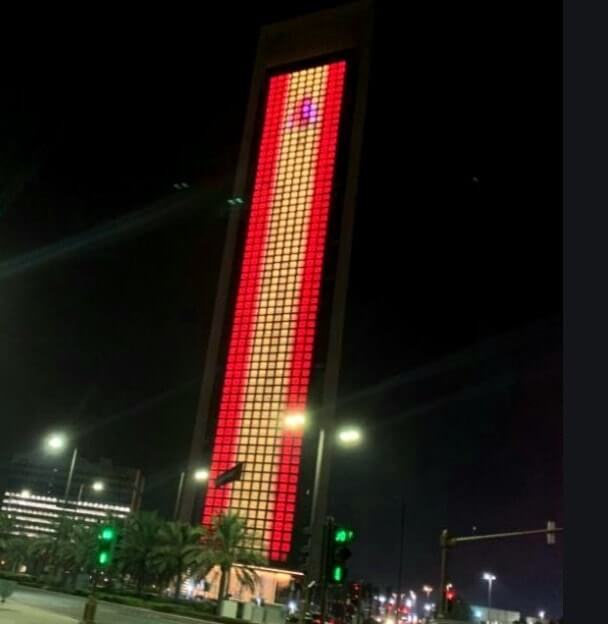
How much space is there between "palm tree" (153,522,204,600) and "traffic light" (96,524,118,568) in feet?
116

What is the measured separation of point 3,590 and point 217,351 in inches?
2229

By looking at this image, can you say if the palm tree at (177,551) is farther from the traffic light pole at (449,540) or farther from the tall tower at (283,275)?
the traffic light pole at (449,540)

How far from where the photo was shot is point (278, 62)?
102 meters

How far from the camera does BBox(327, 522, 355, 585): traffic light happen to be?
49.0ft

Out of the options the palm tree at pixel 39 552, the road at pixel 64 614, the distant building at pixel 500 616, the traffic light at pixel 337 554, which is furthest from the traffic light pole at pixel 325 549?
the distant building at pixel 500 616

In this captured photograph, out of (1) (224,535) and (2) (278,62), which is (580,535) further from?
(2) (278,62)

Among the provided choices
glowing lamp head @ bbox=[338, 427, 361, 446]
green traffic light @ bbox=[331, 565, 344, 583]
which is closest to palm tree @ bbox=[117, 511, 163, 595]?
glowing lamp head @ bbox=[338, 427, 361, 446]

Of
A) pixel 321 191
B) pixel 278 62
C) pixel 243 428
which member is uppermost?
pixel 278 62

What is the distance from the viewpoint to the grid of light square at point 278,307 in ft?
260

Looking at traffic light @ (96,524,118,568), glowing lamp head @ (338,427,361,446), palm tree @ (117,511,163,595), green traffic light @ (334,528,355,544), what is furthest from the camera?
palm tree @ (117,511,163,595)

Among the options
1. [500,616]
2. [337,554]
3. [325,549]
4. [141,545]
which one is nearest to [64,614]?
[325,549]

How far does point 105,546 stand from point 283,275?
65381 mm

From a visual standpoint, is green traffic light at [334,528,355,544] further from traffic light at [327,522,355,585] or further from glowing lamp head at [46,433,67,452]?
glowing lamp head at [46,433,67,452]

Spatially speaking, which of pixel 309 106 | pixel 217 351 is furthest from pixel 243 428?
pixel 309 106
